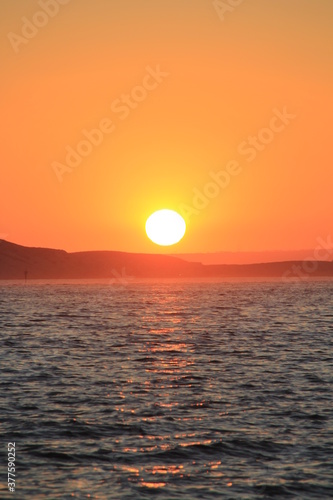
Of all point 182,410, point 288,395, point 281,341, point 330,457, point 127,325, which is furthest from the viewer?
point 127,325

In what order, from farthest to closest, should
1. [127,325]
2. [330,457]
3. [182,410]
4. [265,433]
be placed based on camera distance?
[127,325], [182,410], [265,433], [330,457]

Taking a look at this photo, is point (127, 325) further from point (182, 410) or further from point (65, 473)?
point (65, 473)

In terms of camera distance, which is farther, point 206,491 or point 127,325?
point 127,325

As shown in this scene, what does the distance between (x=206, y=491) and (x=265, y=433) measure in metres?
6.58

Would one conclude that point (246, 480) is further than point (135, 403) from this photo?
No

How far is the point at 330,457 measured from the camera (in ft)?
75.5

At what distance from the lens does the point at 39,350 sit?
52.2 m

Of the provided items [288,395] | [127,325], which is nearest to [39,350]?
[288,395]

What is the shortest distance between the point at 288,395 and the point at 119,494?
15497mm

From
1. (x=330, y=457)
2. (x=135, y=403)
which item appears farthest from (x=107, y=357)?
(x=330, y=457)

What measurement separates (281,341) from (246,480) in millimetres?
39477

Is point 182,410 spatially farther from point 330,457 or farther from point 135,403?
point 330,457

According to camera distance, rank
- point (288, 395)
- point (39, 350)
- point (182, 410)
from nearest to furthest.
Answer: point (182, 410), point (288, 395), point (39, 350)

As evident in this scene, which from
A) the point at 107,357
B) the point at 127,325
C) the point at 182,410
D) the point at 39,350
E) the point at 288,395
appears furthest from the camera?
the point at 127,325
